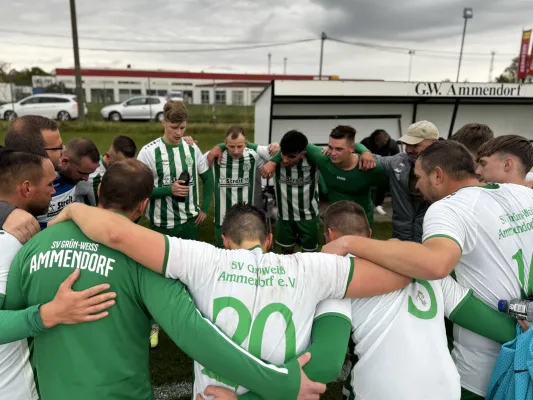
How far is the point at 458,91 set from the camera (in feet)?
26.1

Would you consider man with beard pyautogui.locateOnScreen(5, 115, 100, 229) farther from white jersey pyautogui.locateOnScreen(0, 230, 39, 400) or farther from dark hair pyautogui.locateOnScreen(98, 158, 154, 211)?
dark hair pyautogui.locateOnScreen(98, 158, 154, 211)

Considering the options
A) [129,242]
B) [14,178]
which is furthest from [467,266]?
[14,178]

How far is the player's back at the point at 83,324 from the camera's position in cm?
155

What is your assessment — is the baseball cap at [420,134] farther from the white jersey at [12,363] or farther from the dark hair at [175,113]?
the white jersey at [12,363]

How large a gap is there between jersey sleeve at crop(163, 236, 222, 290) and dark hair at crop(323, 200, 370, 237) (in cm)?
66

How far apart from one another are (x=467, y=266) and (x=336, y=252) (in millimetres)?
795

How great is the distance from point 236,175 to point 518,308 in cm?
341

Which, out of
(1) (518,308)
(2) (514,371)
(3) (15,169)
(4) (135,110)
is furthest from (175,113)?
(4) (135,110)

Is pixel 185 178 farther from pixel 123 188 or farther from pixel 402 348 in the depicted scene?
pixel 402 348

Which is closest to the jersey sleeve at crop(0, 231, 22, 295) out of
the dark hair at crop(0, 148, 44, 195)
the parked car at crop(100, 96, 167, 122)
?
the dark hair at crop(0, 148, 44, 195)

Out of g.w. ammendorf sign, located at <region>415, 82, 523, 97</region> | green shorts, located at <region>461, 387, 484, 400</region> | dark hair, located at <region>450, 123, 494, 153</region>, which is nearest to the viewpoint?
green shorts, located at <region>461, 387, 484, 400</region>

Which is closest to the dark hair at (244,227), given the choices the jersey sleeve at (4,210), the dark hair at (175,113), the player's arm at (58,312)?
the player's arm at (58,312)

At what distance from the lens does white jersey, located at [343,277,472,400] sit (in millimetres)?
1631

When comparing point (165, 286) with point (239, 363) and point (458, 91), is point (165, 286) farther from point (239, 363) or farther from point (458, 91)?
point (458, 91)
